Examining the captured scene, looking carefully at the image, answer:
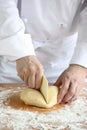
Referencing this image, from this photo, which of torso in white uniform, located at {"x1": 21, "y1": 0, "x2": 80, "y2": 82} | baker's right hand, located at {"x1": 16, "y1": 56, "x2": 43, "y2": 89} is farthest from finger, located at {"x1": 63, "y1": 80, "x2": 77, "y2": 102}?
torso in white uniform, located at {"x1": 21, "y1": 0, "x2": 80, "y2": 82}

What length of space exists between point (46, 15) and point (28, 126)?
564mm

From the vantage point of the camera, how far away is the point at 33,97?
4.19ft

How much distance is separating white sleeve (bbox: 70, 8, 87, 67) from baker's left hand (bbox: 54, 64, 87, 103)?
61 mm

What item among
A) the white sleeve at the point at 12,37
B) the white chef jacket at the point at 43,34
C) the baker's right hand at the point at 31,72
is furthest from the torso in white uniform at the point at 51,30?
the baker's right hand at the point at 31,72

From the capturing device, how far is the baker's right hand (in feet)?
4.21

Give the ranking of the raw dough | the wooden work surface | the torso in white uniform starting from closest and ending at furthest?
the wooden work surface
the raw dough
the torso in white uniform

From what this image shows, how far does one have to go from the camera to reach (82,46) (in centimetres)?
145

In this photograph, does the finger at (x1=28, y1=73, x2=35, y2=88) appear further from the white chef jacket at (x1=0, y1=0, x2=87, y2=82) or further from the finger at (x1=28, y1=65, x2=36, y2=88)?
the white chef jacket at (x1=0, y1=0, x2=87, y2=82)

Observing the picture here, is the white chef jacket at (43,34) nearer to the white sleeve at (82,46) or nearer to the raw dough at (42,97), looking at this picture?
the white sleeve at (82,46)

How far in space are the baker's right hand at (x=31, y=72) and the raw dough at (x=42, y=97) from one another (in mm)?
22

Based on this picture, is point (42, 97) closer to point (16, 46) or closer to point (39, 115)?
point (39, 115)

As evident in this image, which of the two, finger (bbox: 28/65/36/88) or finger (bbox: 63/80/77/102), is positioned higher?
finger (bbox: 28/65/36/88)

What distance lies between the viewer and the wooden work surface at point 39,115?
3.74 feet

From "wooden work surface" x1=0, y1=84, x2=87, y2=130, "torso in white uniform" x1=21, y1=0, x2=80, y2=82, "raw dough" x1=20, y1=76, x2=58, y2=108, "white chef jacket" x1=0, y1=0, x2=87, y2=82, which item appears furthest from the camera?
"torso in white uniform" x1=21, y1=0, x2=80, y2=82
